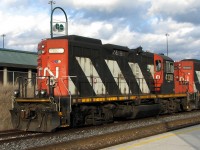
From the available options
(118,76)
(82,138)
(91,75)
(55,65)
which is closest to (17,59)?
(118,76)

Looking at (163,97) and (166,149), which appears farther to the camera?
(163,97)

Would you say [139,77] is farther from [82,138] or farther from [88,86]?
[82,138]

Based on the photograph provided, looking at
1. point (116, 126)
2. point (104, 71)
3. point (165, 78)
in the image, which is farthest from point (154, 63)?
point (116, 126)

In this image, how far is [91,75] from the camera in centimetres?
A: 1412

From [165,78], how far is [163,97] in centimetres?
121

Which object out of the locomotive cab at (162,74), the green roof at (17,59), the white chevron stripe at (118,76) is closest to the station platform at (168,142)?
the white chevron stripe at (118,76)

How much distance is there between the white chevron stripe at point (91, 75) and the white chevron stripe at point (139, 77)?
276 cm

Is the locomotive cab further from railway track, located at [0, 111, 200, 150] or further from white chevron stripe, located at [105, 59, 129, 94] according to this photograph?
railway track, located at [0, 111, 200, 150]

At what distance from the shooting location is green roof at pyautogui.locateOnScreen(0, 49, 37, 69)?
29.4 m

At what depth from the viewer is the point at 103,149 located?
828 cm

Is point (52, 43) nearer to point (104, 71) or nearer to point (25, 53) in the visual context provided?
point (104, 71)

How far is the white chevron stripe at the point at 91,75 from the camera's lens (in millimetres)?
13797

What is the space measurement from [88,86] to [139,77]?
13.7 ft

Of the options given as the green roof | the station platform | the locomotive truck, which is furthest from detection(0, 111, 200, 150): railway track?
the green roof
